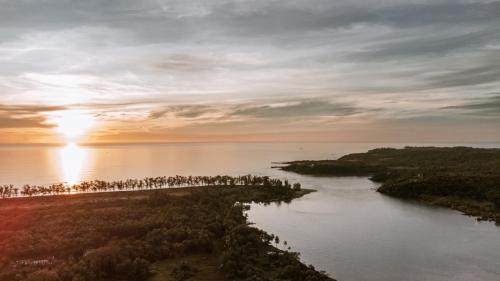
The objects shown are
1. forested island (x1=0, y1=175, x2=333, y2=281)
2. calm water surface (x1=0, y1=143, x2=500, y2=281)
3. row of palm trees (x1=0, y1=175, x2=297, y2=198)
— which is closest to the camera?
forested island (x1=0, y1=175, x2=333, y2=281)

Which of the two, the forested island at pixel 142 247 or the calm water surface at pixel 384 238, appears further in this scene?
the calm water surface at pixel 384 238

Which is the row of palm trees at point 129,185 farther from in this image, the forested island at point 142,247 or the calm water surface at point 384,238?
the forested island at point 142,247

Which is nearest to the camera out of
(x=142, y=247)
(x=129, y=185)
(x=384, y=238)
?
(x=142, y=247)

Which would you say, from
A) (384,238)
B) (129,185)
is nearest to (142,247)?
(384,238)

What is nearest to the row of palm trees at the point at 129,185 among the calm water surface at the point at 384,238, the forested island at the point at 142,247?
the calm water surface at the point at 384,238

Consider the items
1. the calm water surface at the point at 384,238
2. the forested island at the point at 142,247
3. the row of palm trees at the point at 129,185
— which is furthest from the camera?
the row of palm trees at the point at 129,185

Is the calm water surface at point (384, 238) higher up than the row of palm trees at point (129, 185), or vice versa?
the row of palm trees at point (129, 185)

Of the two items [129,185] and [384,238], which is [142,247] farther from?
[129,185]

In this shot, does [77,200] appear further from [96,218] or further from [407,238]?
[407,238]

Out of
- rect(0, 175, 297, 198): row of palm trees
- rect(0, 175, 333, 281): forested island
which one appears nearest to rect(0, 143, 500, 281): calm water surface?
rect(0, 175, 333, 281): forested island

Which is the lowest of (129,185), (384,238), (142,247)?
(384,238)

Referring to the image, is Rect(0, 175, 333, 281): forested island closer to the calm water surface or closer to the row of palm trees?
the calm water surface

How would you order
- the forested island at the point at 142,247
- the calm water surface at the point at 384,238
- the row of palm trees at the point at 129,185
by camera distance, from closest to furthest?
the forested island at the point at 142,247, the calm water surface at the point at 384,238, the row of palm trees at the point at 129,185
